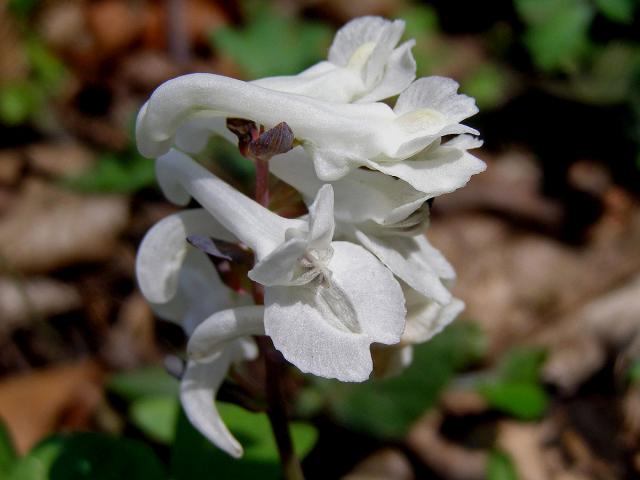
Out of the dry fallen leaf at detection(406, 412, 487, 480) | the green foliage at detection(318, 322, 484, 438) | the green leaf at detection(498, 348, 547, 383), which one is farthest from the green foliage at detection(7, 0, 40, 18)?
the green leaf at detection(498, 348, 547, 383)

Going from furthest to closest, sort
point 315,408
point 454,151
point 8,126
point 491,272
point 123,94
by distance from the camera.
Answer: point 123,94 → point 8,126 → point 491,272 → point 315,408 → point 454,151

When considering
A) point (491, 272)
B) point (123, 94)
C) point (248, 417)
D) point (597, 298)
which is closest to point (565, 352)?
point (597, 298)

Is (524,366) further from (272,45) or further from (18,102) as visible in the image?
(18,102)

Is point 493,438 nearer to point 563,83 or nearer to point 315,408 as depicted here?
point 315,408

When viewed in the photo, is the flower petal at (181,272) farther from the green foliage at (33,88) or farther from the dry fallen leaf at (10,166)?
the green foliage at (33,88)

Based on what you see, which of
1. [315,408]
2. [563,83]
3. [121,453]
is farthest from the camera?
[563,83]

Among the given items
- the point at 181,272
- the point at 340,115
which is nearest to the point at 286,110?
the point at 340,115

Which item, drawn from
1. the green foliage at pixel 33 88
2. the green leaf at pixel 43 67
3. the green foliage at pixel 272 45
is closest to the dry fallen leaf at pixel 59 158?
the green foliage at pixel 33 88
